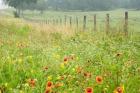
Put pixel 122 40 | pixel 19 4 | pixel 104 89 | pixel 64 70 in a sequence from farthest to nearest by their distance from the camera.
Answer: pixel 19 4
pixel 122 40
pixel 64 70
pixel 104 89

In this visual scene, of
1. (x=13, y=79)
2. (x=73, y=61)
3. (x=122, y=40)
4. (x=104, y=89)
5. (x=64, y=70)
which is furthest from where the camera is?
(x=122, y=40)

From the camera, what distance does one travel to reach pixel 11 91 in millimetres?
5270

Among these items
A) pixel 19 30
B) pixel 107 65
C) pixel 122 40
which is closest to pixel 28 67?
pixel 107 65

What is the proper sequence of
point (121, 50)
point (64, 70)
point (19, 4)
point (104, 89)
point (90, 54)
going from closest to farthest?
point (104, 89) < point (64, 70) < point (90, 54) < point (121, 50) < point (19, 4)

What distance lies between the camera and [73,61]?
22.5ft

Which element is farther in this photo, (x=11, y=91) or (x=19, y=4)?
(x=19, y=4)

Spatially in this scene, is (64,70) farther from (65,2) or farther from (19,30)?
(65,2)

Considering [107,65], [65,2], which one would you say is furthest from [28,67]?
[65,2]

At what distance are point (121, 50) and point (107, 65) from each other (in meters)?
2.12

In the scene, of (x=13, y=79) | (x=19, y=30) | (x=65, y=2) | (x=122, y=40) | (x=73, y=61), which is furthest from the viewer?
(x=65, y=2)

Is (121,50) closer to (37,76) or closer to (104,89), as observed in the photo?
(37,76)

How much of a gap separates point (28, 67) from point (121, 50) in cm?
278

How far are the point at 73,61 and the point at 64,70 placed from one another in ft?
1.60

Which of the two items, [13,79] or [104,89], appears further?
[13,79]
